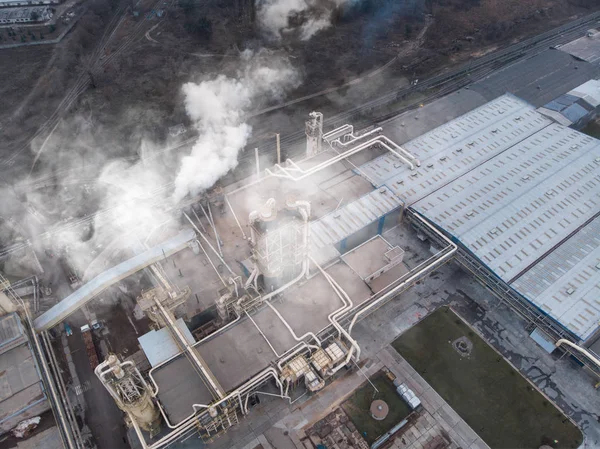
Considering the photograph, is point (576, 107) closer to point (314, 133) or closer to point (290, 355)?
point (314, 133)

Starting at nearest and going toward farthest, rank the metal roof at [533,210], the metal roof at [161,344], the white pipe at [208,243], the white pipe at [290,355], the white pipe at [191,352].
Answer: the white pipe at [191,352] < the white pipe at [290,355] < the metal roof at [161,344] < the white pipe at [208,243] < the metal roof at [533,210]

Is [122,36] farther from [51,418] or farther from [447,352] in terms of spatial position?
[447,352]

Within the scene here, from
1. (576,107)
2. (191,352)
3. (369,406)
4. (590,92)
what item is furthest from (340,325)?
(590,92)

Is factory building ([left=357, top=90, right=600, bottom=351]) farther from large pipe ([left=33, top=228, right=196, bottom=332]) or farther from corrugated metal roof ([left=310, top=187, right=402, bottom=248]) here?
large pipe ([left=33, top=228, right=196, bottom=332])

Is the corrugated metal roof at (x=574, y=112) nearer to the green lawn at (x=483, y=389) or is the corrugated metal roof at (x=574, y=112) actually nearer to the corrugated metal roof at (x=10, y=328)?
the green lawn at (x=483, y=389)

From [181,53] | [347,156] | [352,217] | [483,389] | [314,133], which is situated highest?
[181,53]

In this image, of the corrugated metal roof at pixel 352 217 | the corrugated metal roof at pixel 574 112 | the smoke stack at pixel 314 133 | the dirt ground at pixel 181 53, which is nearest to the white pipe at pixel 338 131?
the smoke stack at pixel 314 133

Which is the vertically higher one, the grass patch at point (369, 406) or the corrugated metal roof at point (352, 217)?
the corrugated metal roof at point (352, 217)
